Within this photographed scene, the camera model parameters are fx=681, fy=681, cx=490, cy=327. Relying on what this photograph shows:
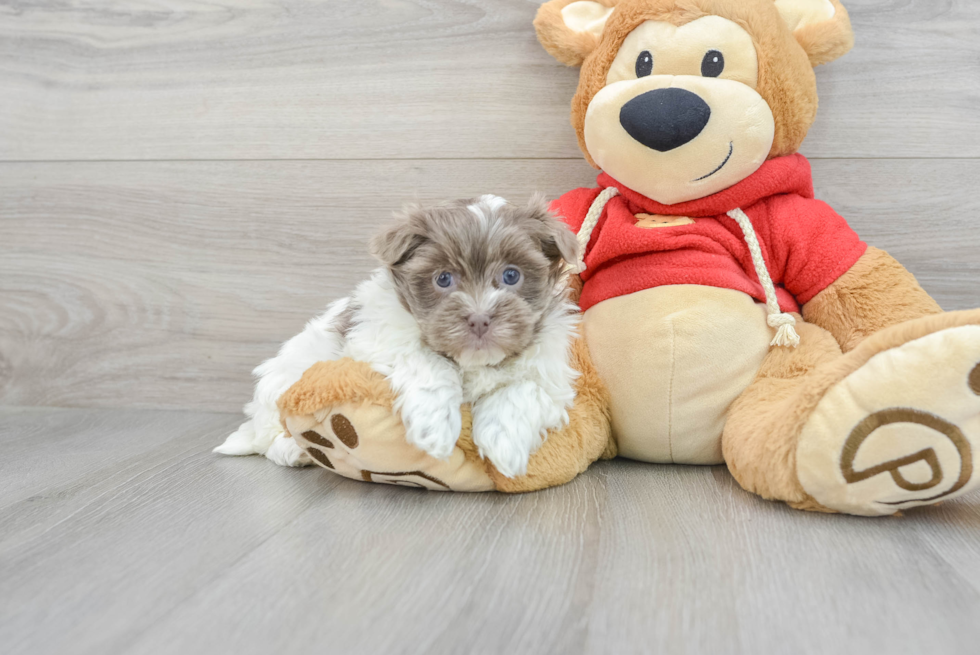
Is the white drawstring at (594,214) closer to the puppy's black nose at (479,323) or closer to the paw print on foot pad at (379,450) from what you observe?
the puppy's black nose at (479,323)

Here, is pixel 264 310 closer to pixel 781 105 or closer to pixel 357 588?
pixel 357 588

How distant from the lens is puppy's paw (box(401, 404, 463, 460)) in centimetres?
104

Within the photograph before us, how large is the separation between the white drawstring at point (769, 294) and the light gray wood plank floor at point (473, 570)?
10.5 inches

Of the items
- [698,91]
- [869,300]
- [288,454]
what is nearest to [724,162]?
[698,91]

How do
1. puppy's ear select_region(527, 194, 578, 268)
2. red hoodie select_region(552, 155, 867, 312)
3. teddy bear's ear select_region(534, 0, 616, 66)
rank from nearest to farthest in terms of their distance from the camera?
1. puppy's ear select_region(527, 194, 578, 268)
2. red hoodie select_region(552, 155, 867, 312)
3. teddy bear's ear select_region(534, 0, 616, 66)

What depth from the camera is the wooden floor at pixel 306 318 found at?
76cm

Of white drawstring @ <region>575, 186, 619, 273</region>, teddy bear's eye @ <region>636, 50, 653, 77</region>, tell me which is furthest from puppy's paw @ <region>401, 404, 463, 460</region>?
teddy bear's eye @ <region>636, 50, 653, 77</region>

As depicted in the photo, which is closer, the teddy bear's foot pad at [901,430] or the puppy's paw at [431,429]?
the teddy bear's foot pad at [901,430]

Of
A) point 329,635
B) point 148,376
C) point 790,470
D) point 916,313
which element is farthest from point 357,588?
point 148,376

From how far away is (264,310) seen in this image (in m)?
1.77

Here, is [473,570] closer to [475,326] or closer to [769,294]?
[475,326]

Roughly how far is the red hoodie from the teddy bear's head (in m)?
0.04

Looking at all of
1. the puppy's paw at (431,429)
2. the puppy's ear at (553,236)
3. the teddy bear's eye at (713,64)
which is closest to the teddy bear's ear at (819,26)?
the teddy bear's eye at (713,64)

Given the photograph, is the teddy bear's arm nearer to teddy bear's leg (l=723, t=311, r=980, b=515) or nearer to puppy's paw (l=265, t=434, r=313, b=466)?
teddy bear's leg (l=723, t=311, r=980, b=515)
